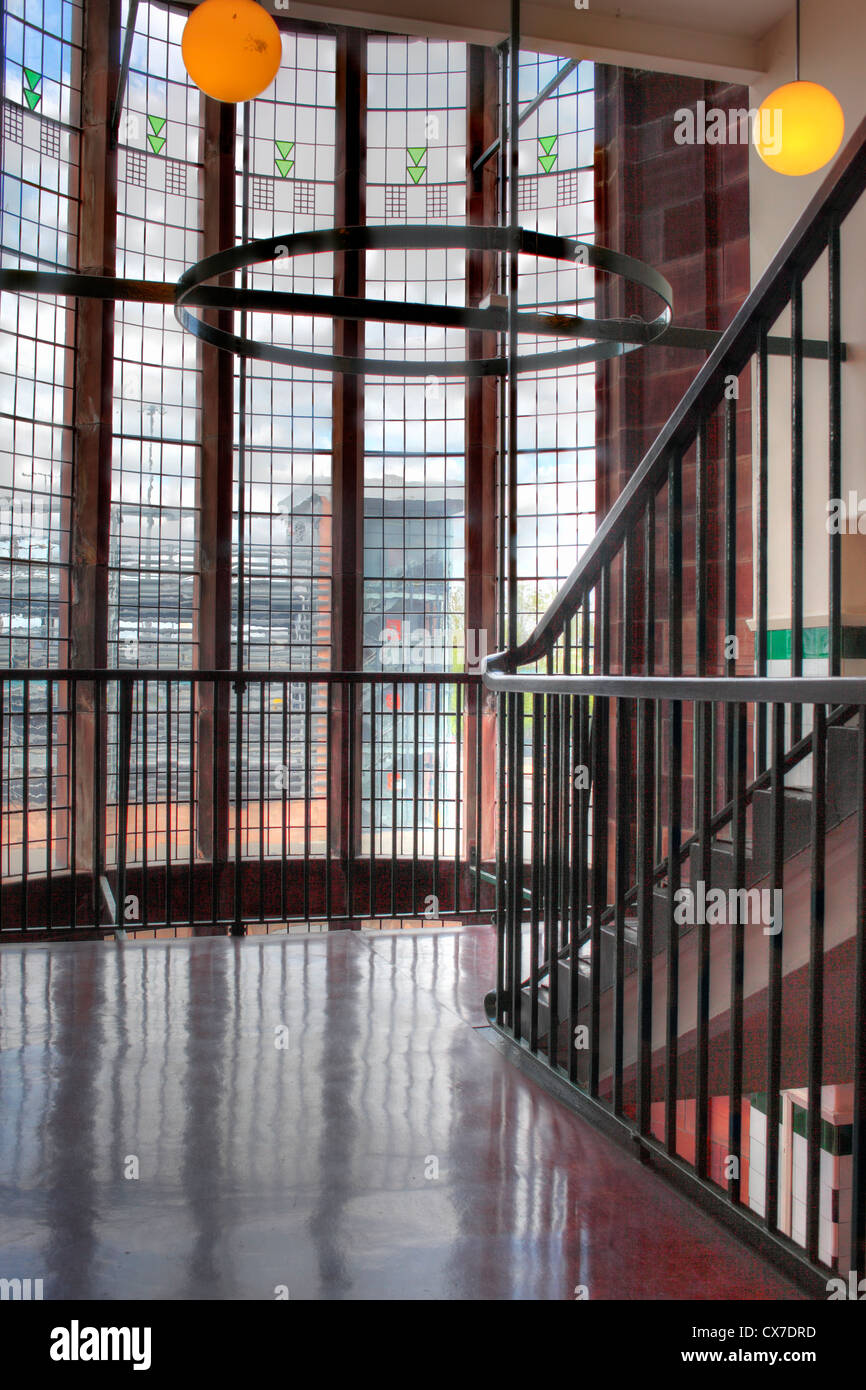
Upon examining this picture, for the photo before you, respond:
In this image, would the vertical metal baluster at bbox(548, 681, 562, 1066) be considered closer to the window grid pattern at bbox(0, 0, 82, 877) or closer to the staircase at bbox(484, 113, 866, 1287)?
the staircase at bbox(484, 113, 866, 1287)

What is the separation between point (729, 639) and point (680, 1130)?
502 centimetres

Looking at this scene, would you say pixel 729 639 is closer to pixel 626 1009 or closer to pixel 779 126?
pixel 626 1009

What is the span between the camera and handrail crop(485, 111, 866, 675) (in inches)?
66.5

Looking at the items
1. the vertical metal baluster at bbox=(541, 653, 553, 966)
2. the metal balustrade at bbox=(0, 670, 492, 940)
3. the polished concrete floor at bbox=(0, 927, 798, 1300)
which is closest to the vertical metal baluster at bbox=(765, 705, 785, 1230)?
the polished concrete floor at bbox=(0, 927, 798, 1300)

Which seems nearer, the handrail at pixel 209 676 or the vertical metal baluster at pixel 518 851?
the vertical metal baluster at pixel 518 851

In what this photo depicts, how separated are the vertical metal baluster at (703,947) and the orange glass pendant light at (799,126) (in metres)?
3.51

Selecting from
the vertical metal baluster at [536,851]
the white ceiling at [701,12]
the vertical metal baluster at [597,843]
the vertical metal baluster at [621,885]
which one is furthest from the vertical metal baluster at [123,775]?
the white ceiling at [701,12]

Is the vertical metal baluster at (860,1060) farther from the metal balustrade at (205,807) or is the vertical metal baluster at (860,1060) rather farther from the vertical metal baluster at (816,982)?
the metal balustrade at (205,807)

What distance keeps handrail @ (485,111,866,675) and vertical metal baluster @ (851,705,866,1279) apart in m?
0.89

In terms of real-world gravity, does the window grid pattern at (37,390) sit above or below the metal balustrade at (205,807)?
above

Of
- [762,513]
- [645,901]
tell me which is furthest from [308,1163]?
[762,513]

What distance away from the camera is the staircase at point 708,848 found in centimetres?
158

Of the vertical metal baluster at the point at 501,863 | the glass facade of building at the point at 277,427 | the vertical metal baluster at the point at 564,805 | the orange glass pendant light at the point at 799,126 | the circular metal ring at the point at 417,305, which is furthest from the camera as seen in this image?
the glass facade of building at the point at 277,427

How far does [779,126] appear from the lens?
4.30m
